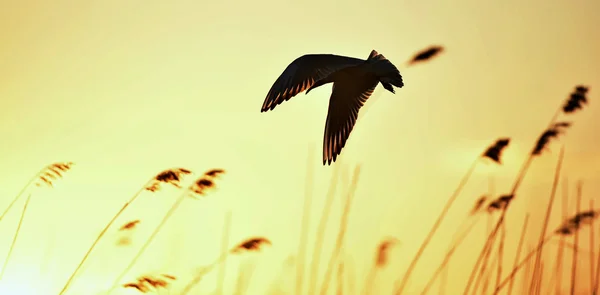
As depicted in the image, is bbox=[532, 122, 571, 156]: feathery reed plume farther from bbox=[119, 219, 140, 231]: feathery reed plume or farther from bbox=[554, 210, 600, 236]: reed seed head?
bbox=[119, 219, 140, 231]: feathery reed plume

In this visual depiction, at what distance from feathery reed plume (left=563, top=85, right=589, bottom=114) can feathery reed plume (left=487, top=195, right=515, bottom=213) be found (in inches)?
23.1

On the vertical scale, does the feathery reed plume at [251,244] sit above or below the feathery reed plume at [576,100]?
below

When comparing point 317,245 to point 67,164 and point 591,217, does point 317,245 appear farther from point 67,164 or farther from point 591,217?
point 591,217

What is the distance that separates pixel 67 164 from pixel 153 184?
18.7 inches

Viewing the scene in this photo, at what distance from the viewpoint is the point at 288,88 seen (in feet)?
12.9

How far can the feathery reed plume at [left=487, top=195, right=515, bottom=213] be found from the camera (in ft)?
12.9

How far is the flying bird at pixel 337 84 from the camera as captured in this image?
398 cm

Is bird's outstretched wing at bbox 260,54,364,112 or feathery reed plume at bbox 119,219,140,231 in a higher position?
bird's outstretched wing at bbox 260,54,364,112

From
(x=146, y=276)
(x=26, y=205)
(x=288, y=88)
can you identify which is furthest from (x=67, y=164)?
(x=288, y=88)

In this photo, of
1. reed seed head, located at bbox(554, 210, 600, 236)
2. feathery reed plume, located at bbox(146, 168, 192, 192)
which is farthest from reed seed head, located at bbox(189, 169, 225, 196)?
reed seed head, located at bbox(554, 210, 600, 236)

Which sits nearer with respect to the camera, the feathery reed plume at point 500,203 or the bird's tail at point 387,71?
the feathery reed plume at point 500,203

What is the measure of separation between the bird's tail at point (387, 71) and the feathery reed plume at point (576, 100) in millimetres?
949

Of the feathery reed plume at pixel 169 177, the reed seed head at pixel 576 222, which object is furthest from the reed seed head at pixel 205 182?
the reed seed head at pixel 576 222

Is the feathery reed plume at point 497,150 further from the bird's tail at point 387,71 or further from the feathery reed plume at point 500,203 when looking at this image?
the bird's tail at point 387,71
